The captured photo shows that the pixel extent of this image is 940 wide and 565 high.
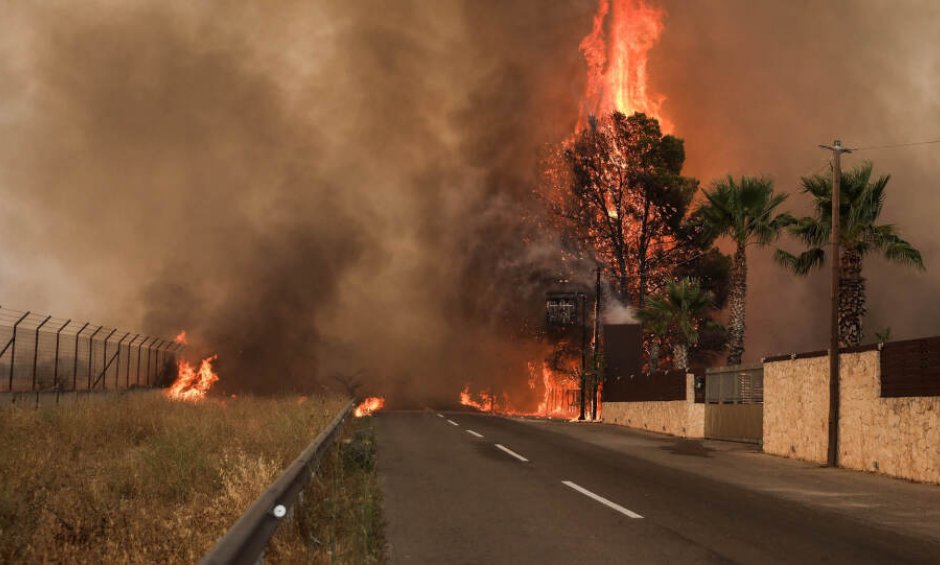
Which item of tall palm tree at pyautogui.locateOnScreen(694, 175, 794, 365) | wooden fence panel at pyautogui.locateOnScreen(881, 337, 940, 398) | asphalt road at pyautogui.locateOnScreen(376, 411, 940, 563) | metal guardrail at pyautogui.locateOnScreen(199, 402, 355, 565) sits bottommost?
asphalt road at pyautogui.locateOnScreen(376, 411, 940, 563)

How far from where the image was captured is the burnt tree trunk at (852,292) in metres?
26.1

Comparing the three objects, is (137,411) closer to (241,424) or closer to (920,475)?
(241,424)

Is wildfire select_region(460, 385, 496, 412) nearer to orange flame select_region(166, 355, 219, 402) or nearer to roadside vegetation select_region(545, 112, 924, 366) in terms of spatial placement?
roadside vegetation select_region(545, 112, 924, 366)

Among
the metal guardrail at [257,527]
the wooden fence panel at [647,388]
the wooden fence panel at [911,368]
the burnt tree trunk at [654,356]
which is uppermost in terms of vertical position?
the burnt tree trunk at [654,356]

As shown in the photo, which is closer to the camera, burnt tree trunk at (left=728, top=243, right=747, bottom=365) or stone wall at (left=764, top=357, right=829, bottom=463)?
stone wall at (left=764, top=357, right=829, bottom=463)

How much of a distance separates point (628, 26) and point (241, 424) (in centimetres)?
5882

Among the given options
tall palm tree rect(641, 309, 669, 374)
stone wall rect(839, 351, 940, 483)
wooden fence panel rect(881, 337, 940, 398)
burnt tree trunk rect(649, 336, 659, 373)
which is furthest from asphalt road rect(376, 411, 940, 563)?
burnt tree trunk rect(649, 336, 659, 373)

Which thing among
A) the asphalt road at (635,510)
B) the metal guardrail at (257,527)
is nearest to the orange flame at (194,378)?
the asphalt road at (635,510)

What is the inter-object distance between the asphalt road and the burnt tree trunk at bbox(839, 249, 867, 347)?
9682 millimetres

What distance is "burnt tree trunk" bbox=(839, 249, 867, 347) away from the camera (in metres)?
26.1

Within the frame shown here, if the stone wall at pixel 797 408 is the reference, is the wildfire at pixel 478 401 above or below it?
below

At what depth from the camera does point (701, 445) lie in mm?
24797

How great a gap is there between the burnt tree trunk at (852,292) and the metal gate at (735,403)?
3770 mm

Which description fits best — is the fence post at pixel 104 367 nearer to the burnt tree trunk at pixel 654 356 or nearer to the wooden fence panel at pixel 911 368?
the wooden fence panel at pixel 911 368
